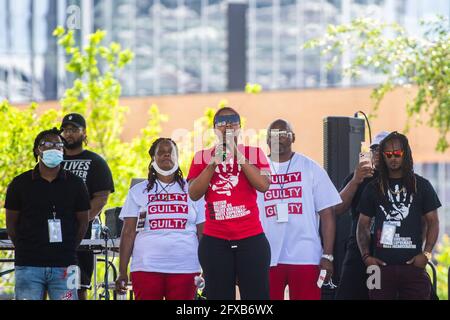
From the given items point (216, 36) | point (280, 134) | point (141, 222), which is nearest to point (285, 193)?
point (280, 134)

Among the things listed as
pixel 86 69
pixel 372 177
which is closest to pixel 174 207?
pixel 372 177

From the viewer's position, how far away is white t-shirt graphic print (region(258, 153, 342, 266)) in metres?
8.98

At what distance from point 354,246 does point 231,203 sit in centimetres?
169

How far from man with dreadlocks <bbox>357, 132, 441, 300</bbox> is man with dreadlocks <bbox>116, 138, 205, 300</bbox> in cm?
137

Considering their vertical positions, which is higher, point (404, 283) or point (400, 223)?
point (400, 223)

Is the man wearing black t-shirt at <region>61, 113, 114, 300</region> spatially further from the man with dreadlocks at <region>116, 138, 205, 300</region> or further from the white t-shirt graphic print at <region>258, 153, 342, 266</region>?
the white t-shirt graphic print at <region>258, 153, 342, 266</region>

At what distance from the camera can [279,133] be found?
30.1 feet

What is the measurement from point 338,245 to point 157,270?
89.0 inches

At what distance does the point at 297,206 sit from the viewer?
9094 mm

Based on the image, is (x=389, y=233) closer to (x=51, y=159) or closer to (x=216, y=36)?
(x=51, y=159)

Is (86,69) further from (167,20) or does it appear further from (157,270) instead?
(167,20)

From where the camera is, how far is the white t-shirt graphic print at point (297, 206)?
8.98 meters
